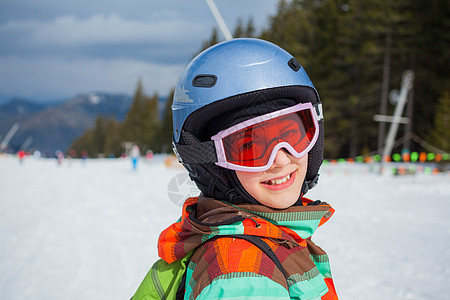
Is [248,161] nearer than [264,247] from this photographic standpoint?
No

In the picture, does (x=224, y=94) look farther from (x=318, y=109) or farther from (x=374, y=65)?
(x=374, y=65)

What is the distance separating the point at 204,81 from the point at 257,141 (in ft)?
1.33

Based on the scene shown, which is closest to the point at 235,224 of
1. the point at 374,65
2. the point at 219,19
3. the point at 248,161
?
the point at 248,161

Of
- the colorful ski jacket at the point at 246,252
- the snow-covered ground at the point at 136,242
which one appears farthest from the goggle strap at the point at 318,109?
the snow-covered ground at the point at 136,242

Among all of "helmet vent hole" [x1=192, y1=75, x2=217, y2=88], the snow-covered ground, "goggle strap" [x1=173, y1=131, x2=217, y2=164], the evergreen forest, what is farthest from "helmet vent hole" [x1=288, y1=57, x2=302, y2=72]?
the evergreen forest

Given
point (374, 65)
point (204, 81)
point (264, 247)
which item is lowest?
point (264, 247)

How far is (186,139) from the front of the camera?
187 cm

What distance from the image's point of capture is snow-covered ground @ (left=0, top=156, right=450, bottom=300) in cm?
411

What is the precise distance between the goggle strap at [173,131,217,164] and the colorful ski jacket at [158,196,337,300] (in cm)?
20

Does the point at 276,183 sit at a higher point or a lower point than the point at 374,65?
lower

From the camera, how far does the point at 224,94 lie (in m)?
1.75

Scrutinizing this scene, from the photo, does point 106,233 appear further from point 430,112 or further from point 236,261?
point 430,112

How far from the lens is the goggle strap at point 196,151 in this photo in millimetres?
1790

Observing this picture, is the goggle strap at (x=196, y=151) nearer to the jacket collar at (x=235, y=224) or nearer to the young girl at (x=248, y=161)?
the young girl at (x=248, y=161)
